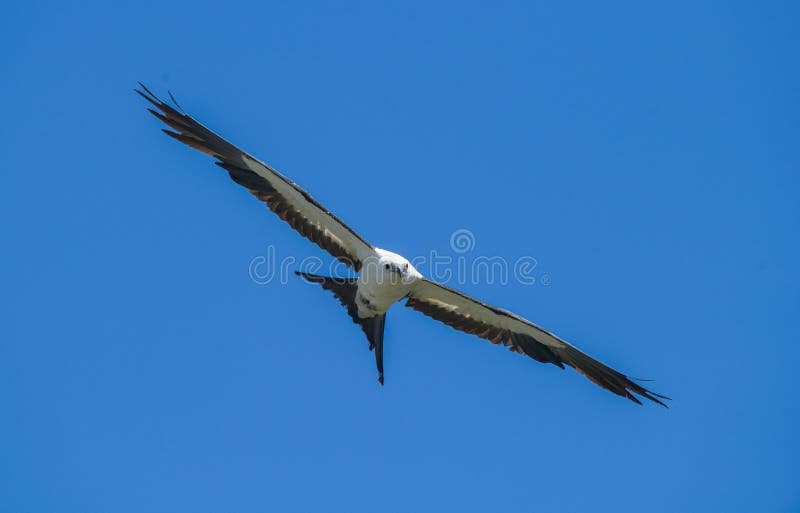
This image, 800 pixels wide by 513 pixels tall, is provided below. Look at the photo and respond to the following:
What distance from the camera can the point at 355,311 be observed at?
12.7m

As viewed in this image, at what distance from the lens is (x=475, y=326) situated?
517 inches

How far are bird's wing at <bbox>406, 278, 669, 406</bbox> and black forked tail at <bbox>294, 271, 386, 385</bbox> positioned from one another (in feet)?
2.34

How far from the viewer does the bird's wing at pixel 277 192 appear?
11.8m

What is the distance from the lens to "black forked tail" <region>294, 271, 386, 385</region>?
12.6 m

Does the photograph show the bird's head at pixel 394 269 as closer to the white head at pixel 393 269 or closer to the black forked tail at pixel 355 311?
the white head at pixel 393 269

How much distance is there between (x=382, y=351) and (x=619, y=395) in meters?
3.68

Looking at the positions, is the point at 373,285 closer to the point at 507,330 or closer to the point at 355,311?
the point at 355,311

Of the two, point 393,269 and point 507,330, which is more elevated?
point 507,330

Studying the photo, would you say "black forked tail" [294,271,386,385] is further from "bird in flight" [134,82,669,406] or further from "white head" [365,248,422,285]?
"white head" [365,248,422,285]

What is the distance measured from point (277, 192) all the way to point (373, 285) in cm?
202

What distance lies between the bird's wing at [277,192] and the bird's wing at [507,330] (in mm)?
1253

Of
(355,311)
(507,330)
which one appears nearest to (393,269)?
(355,311)

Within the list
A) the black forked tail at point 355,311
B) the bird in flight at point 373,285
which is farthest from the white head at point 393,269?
the black forked tail at point 355,311

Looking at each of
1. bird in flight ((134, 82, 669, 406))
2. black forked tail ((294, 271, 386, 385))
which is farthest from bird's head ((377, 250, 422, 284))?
black forked tail ((294, 271, 386, 385))
